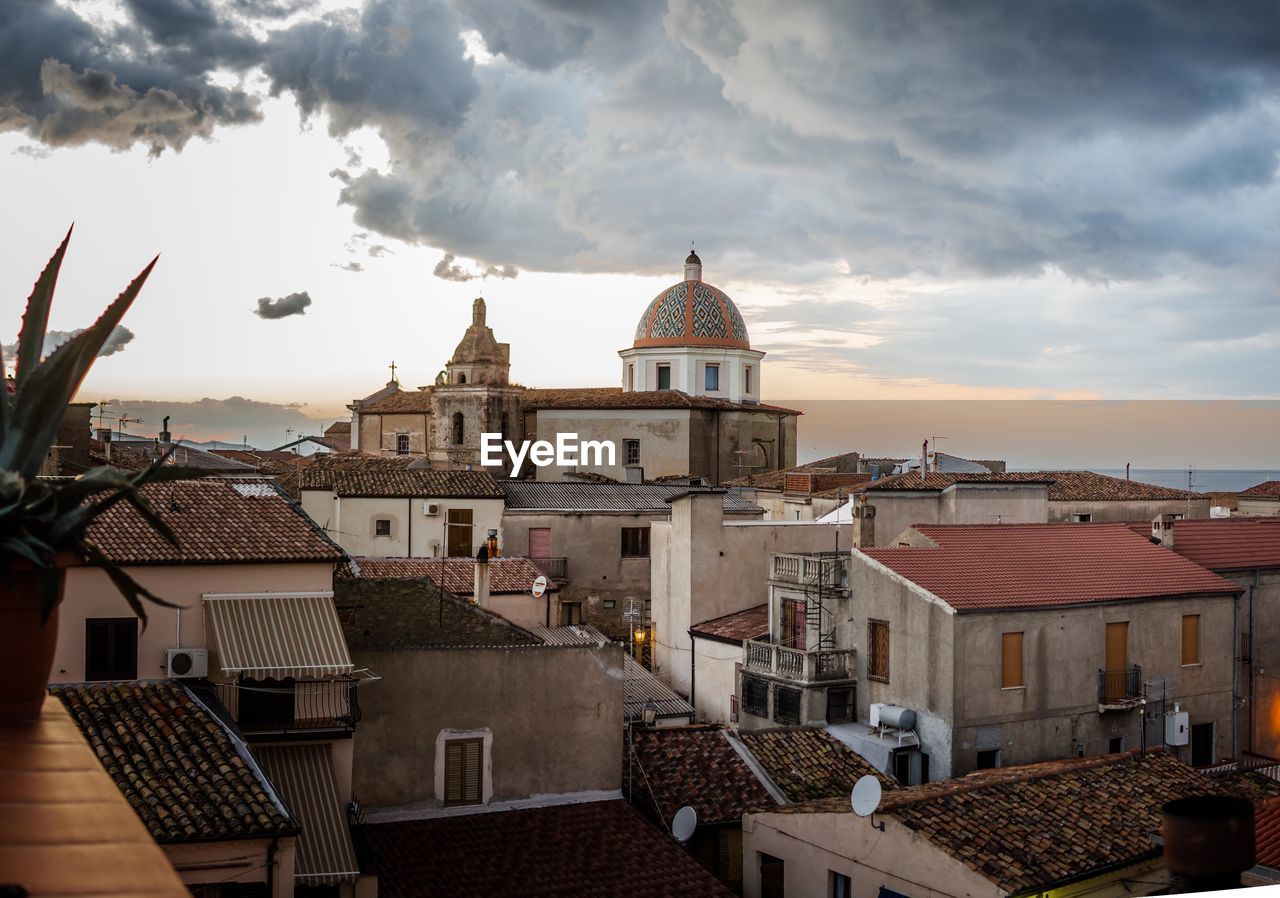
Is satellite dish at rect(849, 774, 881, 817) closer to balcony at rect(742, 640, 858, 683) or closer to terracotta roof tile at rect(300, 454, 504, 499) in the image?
balcony at rect(742, 640, 858, 683)

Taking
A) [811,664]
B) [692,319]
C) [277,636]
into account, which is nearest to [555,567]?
[811,664]

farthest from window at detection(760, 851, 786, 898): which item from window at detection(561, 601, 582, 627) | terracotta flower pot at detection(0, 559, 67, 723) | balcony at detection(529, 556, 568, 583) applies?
balcony at detection(529, 556, 568, 583)

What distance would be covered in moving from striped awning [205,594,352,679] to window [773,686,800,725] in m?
4.20

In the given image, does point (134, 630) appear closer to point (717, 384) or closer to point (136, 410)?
point (136, 410)

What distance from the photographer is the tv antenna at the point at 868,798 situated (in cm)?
607

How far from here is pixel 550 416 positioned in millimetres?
25578

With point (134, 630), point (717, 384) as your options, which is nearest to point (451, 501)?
point (134, 630)

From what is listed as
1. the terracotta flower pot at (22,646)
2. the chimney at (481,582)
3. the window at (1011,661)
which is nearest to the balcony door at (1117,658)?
the window at (1011,661)

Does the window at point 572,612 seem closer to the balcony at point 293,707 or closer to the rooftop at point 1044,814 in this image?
the rooftop at point 1044,814

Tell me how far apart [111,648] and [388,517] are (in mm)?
9491

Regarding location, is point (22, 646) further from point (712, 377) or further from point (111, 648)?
point (712, 377)

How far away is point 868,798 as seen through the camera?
20.0 feet

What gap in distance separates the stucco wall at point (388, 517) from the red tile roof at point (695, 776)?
23.1 ft

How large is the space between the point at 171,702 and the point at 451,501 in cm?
993
